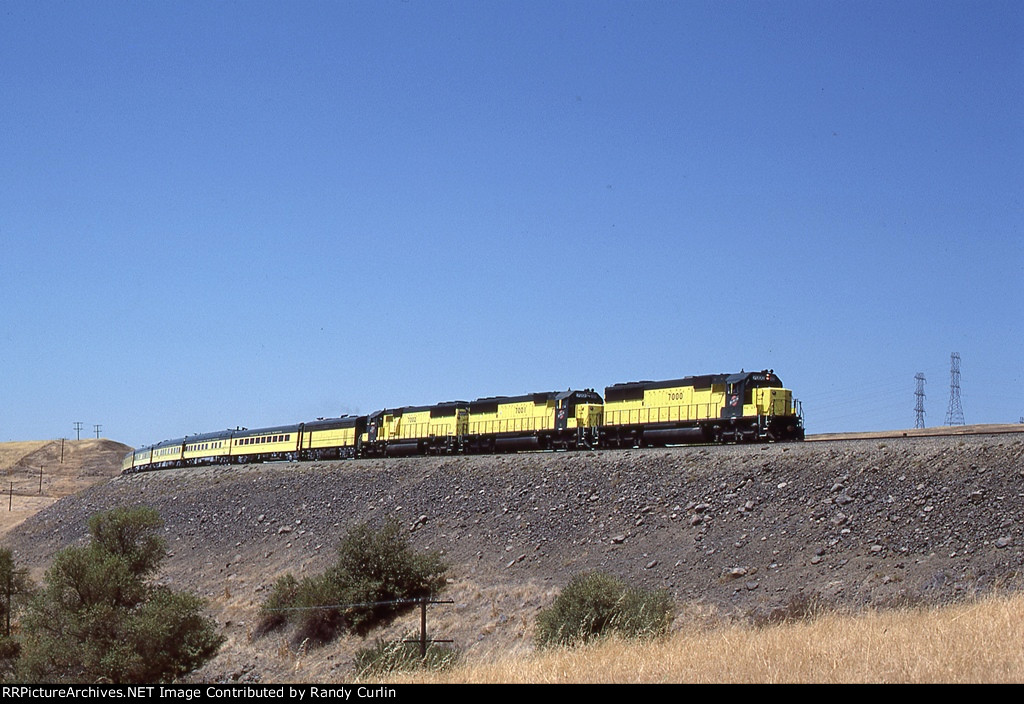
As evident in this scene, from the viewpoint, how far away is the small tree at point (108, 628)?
86.7 ft

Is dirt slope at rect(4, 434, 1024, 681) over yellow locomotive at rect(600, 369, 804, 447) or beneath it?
beneath

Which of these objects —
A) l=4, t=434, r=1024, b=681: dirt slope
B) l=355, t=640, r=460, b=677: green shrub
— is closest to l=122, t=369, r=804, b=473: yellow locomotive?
l=4, t=434, r=1024, b=681: dirt slope

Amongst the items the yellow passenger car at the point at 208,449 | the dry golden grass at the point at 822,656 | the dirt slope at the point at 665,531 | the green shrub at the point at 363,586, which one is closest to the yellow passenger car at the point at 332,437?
the yellow passenger car at the point at 208,449

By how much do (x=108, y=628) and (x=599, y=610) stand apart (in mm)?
16967

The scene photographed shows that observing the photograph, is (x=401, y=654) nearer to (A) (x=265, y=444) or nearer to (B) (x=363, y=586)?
(B) (x=363, y=586)

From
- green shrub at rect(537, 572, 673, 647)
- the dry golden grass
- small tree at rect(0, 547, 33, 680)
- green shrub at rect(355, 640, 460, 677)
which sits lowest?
small tree at rect(0, 547, 33, 680)

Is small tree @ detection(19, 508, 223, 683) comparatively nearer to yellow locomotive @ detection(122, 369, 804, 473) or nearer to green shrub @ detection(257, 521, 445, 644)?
green shrub @ detection(257, 521, 445, 644)

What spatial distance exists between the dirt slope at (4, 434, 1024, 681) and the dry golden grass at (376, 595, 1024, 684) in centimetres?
625

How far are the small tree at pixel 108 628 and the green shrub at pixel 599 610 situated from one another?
1222cm

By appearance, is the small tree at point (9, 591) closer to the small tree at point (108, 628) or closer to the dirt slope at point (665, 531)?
the small tree at point (108, 628)

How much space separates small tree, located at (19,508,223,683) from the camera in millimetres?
26438

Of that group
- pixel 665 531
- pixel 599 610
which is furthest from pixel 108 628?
pixel 665 531

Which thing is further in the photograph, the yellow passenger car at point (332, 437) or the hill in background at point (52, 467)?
the hill in background at point (52, 467)
